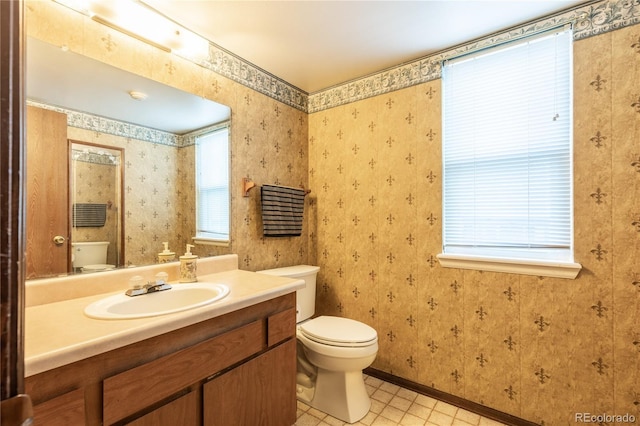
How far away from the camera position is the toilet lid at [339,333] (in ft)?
5.29

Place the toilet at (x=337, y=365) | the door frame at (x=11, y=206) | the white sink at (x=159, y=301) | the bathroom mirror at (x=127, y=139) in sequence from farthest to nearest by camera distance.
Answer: the toilet at (x=337, y=365) < the bathroom mirror at (x=127, y=139) < the white sink at (x=159, y=301) < the door frame at (x=11, y=206)

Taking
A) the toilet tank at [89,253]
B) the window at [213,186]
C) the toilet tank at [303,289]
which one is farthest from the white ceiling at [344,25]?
the toilet tank at [303,289]

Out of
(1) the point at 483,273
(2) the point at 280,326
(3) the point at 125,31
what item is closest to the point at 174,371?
(2) the point at 280,326

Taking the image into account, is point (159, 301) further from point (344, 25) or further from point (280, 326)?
point (344, 25)

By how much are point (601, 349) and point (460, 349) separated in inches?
25.3

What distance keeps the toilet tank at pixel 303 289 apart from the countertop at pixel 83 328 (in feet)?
2.31

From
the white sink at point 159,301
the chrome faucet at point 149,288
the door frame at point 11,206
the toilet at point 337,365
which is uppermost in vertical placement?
the door frame at point 11,206

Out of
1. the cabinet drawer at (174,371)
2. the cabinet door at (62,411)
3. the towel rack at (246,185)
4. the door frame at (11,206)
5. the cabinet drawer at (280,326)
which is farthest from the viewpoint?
the towel rack at (246,185)

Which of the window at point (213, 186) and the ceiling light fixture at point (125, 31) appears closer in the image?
the ceiling light fixture at point (125, 31)

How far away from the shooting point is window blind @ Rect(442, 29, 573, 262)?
1507 millimetres

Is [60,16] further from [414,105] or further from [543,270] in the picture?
[543,270]

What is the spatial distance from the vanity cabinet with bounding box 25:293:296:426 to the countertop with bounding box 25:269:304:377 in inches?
1.7

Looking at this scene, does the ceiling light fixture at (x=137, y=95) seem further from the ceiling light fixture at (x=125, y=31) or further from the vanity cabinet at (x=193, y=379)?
the vanity cabinet at (x=193, y=379)

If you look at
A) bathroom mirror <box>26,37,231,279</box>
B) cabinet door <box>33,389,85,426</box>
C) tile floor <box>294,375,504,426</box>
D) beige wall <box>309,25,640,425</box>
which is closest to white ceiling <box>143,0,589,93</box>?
beige wall <box>309,25,640,425</box>
